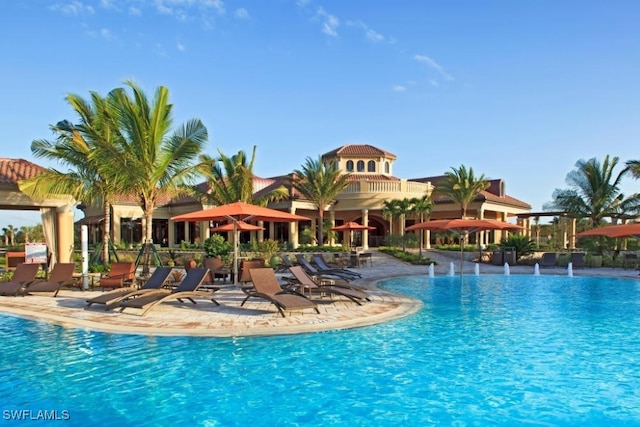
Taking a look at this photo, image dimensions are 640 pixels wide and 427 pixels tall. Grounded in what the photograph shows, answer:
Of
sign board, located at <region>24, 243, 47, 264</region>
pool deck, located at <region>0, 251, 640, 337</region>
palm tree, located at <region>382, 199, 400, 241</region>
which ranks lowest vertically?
pool deck, located at <region>0, 251, 640, 337</region>

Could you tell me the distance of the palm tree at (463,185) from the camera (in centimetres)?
3142

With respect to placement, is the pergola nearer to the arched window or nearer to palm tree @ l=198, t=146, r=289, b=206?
palm tree @ l=198, t=146, r=289, b=206

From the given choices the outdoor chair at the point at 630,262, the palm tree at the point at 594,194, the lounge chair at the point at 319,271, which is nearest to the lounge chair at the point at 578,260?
the outdoor chair at the point at 630,262

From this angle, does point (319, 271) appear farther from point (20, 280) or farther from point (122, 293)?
point (20, 280)

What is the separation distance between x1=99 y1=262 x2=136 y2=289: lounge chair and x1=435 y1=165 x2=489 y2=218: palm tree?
23.5 m

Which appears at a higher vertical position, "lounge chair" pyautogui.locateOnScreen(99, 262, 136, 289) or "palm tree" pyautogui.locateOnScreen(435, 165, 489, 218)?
"palm tree" pyautogui.locateOnScreen(435, 165, 489, 218)

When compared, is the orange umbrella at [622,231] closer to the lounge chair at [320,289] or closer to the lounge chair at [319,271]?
Answer: the lounge chair at [319,271]

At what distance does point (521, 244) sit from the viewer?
25.6 meters

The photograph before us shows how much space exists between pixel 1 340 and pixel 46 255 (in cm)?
792

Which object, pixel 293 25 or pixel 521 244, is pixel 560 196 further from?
pixel 293 25

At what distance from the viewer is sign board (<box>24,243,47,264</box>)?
14.6 metres

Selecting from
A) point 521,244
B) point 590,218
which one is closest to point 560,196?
point 590,218

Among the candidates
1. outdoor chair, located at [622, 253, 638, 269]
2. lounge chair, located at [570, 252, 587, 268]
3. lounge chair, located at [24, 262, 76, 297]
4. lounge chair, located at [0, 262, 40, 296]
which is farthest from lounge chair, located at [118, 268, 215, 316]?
outdoor chair, located at [622, 253, 638, 269]

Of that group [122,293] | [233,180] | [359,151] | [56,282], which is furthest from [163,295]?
[359,151]
